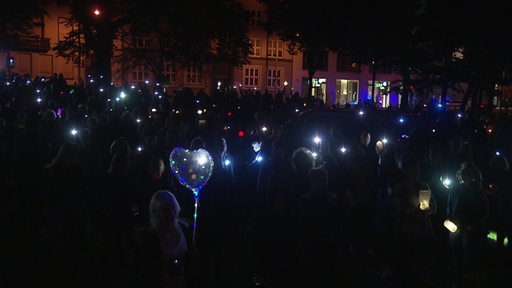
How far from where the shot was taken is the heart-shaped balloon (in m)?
6.02

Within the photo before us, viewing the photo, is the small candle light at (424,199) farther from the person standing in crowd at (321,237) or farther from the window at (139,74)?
the window at (139,74)

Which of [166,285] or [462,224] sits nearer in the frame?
[166,285]

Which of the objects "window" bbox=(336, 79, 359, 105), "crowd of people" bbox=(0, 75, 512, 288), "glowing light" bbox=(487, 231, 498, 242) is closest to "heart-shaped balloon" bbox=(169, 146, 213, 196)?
"crowd of people" bbox=(0, 75, 512, 288)

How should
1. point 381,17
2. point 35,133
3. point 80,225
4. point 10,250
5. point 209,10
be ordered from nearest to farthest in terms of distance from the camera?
point 80,225, point 10,250, point 35,133, point 381,17, point 209,10

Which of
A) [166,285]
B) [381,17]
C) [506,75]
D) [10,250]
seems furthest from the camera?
[381,17]

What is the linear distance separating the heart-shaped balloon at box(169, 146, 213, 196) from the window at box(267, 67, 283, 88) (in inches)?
1972

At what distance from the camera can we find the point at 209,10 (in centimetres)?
3247

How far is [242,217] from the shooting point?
9617mm

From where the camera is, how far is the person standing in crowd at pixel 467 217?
6.61 metres

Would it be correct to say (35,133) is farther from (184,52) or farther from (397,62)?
(184,52)

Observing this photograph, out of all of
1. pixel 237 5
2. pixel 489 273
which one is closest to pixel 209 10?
pixel 237 5

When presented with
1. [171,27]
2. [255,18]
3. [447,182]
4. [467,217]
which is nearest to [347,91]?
[255,18]

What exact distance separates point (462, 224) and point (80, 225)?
15.3 feet

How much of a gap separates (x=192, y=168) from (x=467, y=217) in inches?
135
